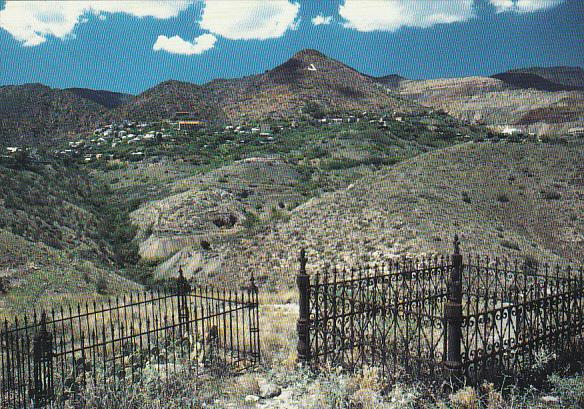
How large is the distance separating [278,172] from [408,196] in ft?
62.1

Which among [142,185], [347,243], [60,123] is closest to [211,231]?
[347,243]

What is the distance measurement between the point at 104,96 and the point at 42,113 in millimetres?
30577

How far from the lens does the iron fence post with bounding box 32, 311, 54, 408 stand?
6.70 metres

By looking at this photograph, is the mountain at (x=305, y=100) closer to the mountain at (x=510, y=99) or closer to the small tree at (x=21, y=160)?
the mountain at (x=510, y=99)

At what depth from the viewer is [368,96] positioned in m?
95.9

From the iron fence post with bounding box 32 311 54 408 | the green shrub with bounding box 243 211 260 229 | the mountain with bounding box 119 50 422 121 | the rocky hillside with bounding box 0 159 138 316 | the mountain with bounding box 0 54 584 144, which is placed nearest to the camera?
the iron fence post with bounding box 32 311 54 408

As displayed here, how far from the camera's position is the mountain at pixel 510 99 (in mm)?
71625

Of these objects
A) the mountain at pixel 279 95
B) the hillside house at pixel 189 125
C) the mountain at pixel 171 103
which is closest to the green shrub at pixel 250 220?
the hillside house at pixel 189 125

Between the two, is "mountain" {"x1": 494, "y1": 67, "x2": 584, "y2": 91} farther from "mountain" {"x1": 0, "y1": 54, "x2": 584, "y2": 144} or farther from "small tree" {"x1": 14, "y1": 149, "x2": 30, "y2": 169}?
"small tree" {"x1": 14, "y1": 149, "x2": 30, "y2": 169}

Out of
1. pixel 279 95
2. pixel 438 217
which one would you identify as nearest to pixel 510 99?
pixel 279 95

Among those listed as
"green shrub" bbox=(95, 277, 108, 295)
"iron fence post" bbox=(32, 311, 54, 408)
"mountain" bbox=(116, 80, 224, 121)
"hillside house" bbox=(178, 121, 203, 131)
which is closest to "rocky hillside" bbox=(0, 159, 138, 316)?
"green shrub" bbox=(95, 277, 108, 295)

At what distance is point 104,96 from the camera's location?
11800cm

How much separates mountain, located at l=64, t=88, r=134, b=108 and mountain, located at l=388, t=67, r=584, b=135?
213 ft

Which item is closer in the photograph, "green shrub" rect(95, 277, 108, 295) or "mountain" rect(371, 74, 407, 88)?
"green shrub" rect(95, 277, 108, 295)
